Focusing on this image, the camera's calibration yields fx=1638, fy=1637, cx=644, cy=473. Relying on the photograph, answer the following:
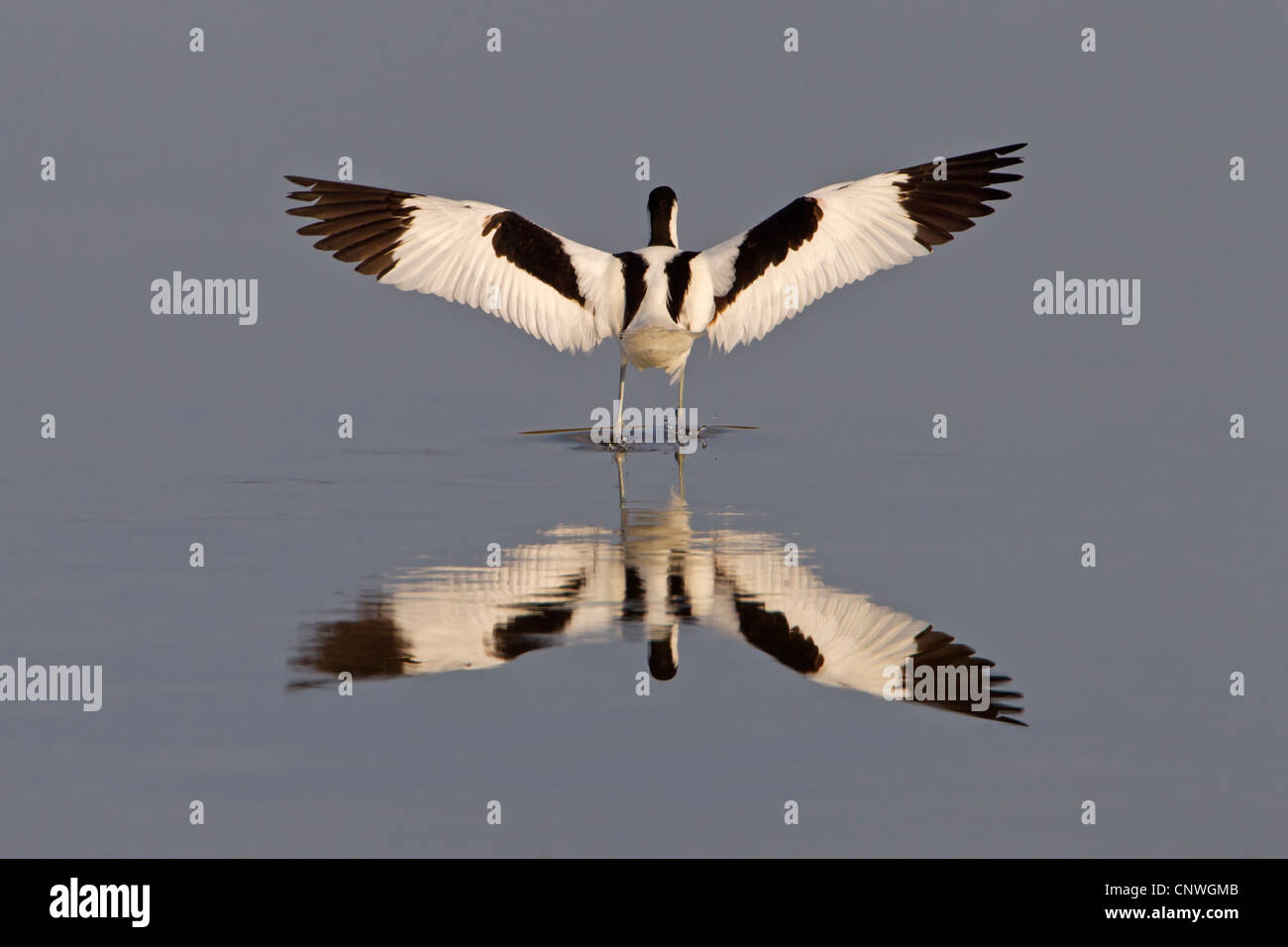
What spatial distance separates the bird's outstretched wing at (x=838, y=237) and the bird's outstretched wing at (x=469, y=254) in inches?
45.6

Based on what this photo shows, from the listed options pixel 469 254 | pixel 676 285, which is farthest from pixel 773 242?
pixel 469 254

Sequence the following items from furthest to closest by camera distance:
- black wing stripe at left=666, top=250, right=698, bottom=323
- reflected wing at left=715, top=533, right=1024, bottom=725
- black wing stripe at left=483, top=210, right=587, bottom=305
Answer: black wing stripe at left=483, top=210, right=587, bottom=305 → black wing stripe at left=666, top=250, right=698, bottom=323 → reflected wing at left=715, top=533, right=1024, bottom=725

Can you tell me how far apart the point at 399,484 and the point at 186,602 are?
13.5ft

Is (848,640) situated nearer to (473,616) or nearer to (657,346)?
(473,616)

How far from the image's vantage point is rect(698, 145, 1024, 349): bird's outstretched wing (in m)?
15.3

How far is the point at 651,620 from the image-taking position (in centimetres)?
955

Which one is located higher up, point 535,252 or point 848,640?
point 535,252

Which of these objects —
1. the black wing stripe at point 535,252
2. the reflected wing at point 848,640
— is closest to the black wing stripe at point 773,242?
the black wing stripe at point 535,252

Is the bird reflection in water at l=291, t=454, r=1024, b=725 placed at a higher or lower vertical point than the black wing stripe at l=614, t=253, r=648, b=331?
lower

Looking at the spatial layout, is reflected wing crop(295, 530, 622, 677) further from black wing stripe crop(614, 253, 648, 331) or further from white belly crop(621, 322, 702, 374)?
black wing stripe crop(614, 253, 648, 331)

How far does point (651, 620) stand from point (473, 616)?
A: 105 centimetres

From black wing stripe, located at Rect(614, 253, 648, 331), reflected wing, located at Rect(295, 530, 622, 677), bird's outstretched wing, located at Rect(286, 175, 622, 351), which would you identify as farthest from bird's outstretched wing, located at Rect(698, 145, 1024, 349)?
reflected wing, located at Rect(295, 530, 622, 677)

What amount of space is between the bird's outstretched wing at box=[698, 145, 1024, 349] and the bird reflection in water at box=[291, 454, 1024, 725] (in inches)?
174

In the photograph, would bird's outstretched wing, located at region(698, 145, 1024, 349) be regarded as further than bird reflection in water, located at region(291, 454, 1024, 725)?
Yes
